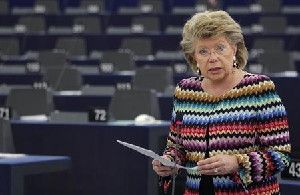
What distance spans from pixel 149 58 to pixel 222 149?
9.92 metres

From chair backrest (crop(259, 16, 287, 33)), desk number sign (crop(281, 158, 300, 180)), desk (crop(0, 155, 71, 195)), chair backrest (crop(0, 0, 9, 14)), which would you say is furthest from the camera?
chair backrest (crop(0, 0, 9, 14))

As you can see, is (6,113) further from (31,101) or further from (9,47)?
(9,47)

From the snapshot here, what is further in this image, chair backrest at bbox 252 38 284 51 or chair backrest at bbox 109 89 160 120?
chair backrest at bbox 252 38 284 51

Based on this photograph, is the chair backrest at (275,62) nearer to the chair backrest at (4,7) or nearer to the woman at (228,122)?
the chair backrest at (4,7)

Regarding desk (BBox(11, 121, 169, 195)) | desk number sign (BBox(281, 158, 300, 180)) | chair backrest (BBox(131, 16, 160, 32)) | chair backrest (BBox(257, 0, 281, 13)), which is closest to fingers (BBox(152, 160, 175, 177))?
desk number sign (BBox(281, 158, 300, 180))

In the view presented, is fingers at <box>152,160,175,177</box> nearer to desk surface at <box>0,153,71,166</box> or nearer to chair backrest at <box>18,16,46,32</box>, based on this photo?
desk surface at <box>0,153,71,166</box>

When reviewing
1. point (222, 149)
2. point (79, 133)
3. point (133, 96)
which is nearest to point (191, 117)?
point (222, 149)

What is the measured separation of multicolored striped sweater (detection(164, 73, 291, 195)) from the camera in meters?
3.26

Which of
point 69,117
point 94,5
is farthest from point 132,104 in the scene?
point 94,5

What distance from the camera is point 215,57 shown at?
3.31m

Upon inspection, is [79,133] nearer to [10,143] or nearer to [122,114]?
[10,143]

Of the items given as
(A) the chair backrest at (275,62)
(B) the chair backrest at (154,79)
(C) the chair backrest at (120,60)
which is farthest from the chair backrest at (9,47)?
(B) the chair backrest at (154,79)

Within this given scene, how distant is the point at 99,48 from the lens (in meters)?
15.3

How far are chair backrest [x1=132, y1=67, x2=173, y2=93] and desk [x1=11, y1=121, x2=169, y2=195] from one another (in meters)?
2.68
